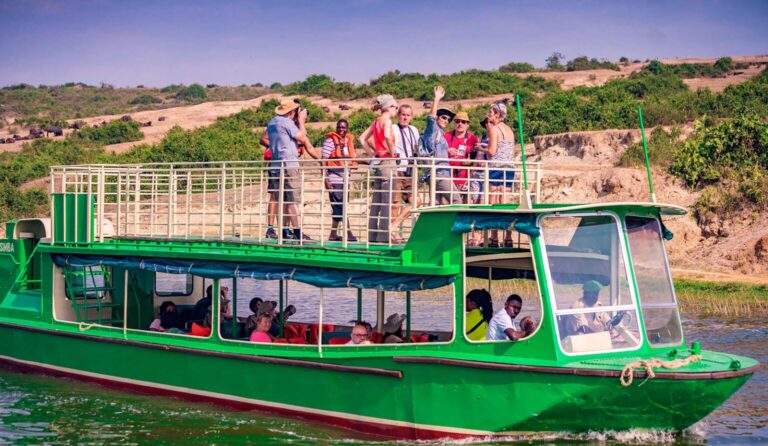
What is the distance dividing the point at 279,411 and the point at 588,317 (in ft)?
12.0

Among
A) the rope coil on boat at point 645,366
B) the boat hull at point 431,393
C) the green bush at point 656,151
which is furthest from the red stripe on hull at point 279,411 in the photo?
the green bush at point 656,151

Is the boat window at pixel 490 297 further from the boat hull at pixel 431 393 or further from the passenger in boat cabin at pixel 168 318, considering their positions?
the passenger in boat cabin at pixel 168 318

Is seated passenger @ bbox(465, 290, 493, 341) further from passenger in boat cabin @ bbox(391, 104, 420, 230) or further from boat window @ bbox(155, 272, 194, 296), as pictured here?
boat window @ bbox(155, 272, 194, 296)

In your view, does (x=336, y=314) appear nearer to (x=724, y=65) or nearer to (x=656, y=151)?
(x=656, y=151)

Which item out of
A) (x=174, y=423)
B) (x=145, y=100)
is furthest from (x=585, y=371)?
(x=145, y=100)

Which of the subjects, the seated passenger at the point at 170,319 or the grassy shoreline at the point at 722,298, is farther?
the grassy shoreline at the point at 722,298

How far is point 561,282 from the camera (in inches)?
400

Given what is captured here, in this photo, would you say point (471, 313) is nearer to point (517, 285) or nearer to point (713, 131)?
point (517, 285)

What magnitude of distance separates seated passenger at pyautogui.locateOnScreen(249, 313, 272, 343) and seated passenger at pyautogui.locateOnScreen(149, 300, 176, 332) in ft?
5.90

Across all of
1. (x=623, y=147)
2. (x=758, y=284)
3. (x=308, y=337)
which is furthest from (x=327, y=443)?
(x=623, y=147)

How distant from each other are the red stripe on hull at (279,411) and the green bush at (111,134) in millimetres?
36824

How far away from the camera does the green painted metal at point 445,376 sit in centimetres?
989

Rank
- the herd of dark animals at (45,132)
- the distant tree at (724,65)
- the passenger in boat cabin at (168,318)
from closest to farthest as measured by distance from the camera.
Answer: the passenger in boat cabin at (168,318) → the herd of dark animals at (45,132) → the distant tree at (724,65)

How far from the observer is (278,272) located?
1189 cm
